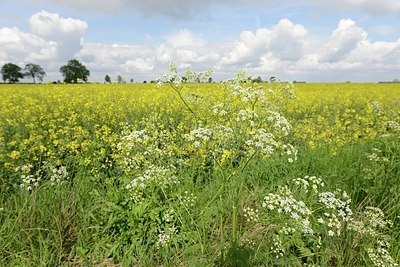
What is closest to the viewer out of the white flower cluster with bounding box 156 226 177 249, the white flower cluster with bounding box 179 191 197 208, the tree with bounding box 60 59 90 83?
the white flower cluster with bounding box 156 226 177 249

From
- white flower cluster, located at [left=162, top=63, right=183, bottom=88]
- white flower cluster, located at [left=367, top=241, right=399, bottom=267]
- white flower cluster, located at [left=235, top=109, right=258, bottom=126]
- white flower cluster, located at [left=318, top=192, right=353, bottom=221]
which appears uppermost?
white flower cluster, located at [left=162, top=63, right=183, bottom=88]

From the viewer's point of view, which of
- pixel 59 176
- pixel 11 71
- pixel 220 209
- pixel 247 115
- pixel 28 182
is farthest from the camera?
pixel 11 71

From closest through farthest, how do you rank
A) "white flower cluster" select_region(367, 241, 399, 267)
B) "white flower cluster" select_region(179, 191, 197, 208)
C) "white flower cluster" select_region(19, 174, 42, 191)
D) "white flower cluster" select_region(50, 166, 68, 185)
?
1. "white flower cluster" select_region(367, 241, 399, 267)
2. "white flower cluster" select_region(179, 191, 197, 208)
3. "white flower cluster" select_region(19, 174, 42, 191)
4. "white flower cluster" select_region(50, 166, 68, 185)

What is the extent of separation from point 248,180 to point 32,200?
106 inches

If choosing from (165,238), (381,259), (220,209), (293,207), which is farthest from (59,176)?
(381,259)

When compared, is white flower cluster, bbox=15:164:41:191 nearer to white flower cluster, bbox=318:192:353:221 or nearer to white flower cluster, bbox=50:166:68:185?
white flower cluster, bbox=50:166:68:185

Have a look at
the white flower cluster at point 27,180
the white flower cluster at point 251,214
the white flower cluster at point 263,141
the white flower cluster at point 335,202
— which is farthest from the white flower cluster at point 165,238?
the white flower cluster at point 27,180

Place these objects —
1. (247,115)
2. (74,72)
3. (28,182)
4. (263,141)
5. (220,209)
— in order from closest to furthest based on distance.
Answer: (263,141)
(247,115)
(220,209)
(28,182)
(74,72)

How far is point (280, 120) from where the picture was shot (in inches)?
95.3

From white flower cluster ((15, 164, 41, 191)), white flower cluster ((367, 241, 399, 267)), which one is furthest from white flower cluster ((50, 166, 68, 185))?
white flower cluster ((367, 241, 399, 267))

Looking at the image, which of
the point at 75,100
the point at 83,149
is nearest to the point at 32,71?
the point at 75,100

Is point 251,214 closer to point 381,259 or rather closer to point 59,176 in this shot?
point 381,259

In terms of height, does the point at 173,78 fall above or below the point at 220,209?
above

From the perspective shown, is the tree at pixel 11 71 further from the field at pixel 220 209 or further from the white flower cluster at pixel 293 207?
the white flower cluster at pixel 293 207
